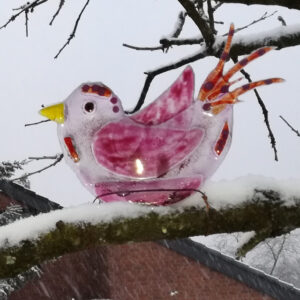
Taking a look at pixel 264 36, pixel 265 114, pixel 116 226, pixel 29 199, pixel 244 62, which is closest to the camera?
pixel 116 226

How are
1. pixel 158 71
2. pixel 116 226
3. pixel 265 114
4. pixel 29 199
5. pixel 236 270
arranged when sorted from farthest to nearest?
pixel 236 270
pixel 29 199
pixel 265 114
pixel 158 71
pixel 116 226

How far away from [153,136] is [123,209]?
0.24 m

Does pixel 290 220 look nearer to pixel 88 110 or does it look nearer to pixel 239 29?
pixel 88 110

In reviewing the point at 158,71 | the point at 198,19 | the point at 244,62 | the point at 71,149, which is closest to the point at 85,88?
the point at 71,149

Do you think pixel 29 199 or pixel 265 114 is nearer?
pixel 265 114

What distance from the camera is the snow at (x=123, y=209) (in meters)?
1.51

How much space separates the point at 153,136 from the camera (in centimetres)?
162

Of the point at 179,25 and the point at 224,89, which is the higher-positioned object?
the point at 179,25

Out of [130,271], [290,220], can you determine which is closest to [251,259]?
[130,271]

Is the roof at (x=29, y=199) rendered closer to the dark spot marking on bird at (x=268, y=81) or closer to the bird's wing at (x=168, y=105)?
the bird's wing at (x=168, y=105)

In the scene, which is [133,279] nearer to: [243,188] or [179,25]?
[179,25]

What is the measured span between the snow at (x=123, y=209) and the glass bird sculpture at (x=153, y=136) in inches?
2.5

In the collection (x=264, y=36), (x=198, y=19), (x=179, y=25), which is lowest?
(x=264, y=36)

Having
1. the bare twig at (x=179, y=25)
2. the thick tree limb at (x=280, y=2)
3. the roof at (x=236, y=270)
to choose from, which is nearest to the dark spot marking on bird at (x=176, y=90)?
the thick tree limb at (x=280, y=2)
